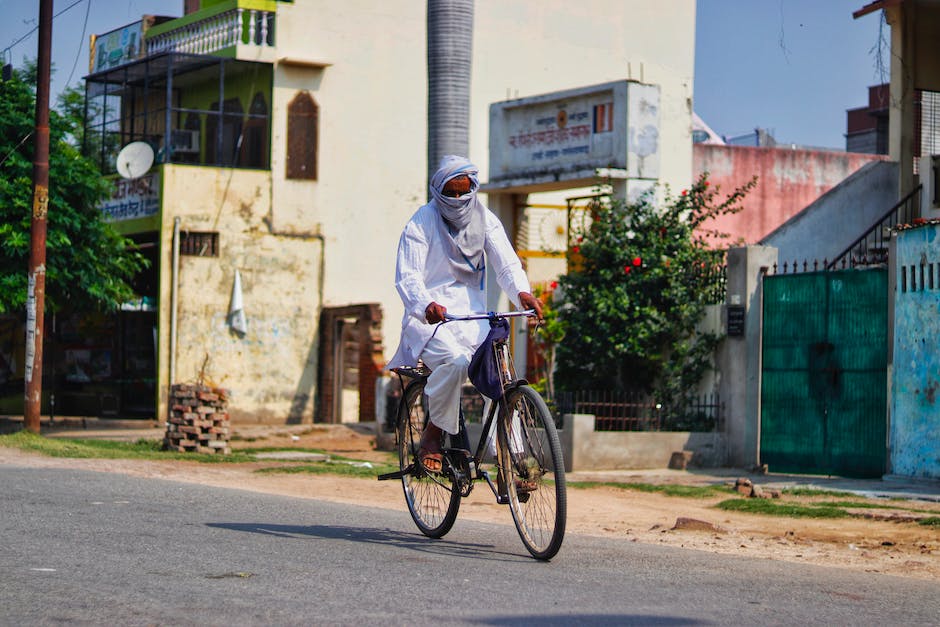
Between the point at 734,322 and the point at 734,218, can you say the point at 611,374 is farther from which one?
the point at 734,218

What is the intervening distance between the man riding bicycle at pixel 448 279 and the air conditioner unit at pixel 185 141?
76.7ft

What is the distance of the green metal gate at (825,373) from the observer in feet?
50.0

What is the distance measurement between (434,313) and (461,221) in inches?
28.7

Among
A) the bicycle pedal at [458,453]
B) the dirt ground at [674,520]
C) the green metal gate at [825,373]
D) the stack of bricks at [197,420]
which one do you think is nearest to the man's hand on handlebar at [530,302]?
the bicycle pedal at [458,453]

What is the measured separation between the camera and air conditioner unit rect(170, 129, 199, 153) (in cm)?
3014

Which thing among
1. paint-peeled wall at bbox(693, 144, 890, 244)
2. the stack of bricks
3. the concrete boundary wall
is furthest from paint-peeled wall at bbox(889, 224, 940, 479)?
paint-peeled wall at bbox(693, 144, 890, 244)

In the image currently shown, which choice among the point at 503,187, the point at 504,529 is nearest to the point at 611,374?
the point at 503,187

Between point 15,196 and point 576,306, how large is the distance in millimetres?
9452

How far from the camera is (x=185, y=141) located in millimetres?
30312

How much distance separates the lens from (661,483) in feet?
49.5

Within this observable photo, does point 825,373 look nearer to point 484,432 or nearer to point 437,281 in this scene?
point 437,281

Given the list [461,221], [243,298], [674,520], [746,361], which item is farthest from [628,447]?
[243,298]

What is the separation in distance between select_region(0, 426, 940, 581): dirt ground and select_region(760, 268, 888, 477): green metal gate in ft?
6.84

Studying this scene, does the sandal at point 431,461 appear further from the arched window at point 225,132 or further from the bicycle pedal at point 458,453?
the arched window at point 225,132
